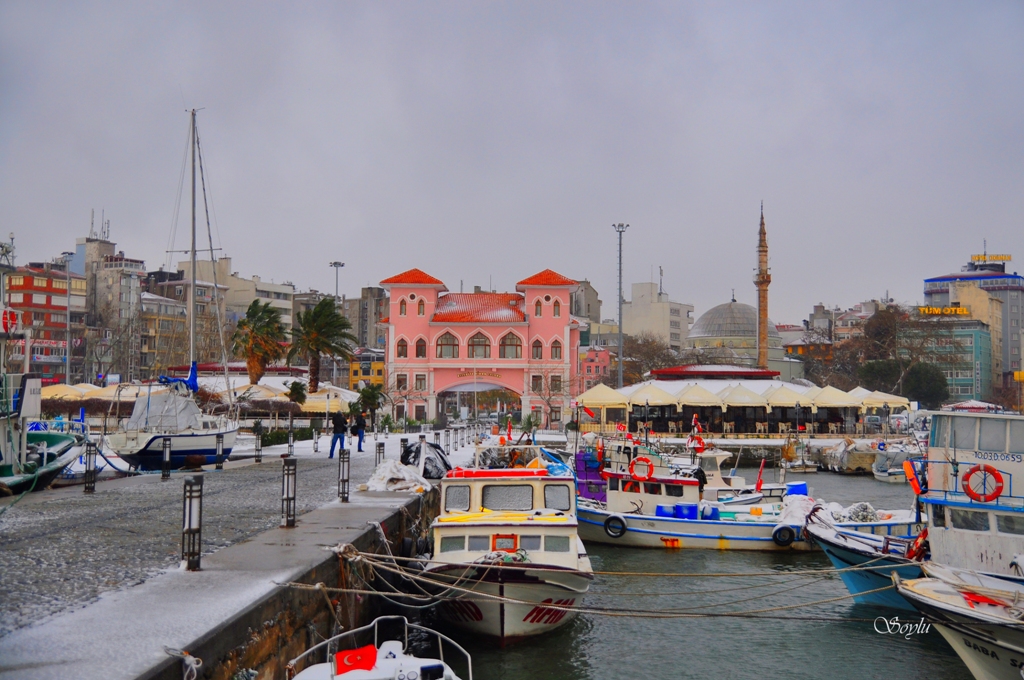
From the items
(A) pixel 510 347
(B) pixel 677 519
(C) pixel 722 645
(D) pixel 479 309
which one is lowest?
(C) pixel 722 645

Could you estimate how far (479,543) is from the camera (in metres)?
13.7

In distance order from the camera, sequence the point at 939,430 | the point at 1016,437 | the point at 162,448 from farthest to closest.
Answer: the point at 162,448
the point at 939,430
the point at 1016,437

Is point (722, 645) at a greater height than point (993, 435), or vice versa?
point (993, 435)

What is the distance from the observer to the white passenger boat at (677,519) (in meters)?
22.7

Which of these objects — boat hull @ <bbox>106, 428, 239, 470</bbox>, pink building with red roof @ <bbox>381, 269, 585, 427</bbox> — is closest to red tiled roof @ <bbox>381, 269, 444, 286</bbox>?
pink building with red roof @ <bbox>381, 269, 585, 427</bbox>

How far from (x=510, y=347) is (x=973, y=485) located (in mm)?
58649

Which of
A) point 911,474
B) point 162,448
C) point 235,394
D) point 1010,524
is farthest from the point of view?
point 235,394

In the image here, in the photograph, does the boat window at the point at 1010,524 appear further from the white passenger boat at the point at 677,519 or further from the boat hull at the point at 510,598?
the white passenger boat at the point at 677,519

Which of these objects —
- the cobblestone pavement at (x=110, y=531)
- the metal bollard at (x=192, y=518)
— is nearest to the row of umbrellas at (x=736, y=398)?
the cobblestone pavement at (x=110, y=531)

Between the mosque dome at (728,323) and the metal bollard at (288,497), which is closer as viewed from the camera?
the metal bollard at (288,497)

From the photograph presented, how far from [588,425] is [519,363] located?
12314 millimetres

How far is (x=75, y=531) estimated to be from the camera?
13.6m

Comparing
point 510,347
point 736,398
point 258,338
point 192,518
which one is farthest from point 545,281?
point 192,518

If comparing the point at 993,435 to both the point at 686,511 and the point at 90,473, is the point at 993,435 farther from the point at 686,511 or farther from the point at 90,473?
the point at 90,473
